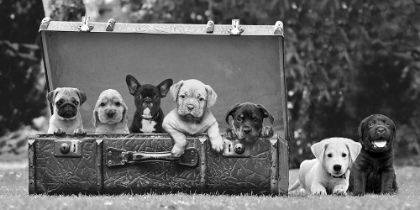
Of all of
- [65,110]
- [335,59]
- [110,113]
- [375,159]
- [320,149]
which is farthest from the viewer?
[335,59]

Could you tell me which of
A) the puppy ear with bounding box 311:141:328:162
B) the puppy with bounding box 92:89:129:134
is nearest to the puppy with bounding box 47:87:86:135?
the puppy with bounding box 92:89:129:134

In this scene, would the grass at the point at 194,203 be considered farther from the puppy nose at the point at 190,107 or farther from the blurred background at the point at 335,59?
the blurred background at the point at 335,59

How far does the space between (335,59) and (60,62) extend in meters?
7.37

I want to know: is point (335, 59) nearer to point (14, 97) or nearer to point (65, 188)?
point (14, 97)

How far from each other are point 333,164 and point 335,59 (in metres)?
7.29

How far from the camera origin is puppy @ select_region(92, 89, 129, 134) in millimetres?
6121

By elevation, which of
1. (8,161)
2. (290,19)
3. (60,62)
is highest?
(290,19)

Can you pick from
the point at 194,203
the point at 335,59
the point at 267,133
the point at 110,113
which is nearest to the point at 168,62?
the point at 110,113

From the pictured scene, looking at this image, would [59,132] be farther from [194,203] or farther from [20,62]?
[20,62]

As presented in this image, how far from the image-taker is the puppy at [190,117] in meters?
5.55

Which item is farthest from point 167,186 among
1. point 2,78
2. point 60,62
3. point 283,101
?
point 2,78

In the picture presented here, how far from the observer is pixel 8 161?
47.1 feet

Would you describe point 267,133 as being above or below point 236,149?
above

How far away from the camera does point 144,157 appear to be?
5520 mm
